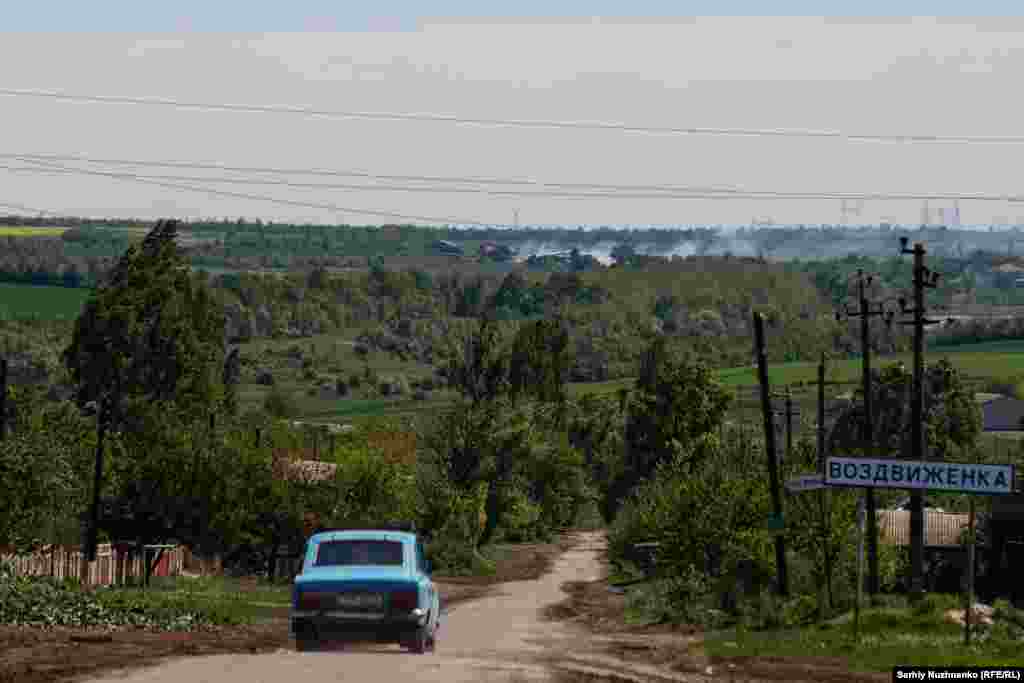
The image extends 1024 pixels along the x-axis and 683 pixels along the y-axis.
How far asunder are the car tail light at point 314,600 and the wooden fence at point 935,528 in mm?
42551

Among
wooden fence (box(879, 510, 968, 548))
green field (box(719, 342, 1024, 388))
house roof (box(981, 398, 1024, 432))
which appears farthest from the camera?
house roof (box(981, 398, 1024, 432))

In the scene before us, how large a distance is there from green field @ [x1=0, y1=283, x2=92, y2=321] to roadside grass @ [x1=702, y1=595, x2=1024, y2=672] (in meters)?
138

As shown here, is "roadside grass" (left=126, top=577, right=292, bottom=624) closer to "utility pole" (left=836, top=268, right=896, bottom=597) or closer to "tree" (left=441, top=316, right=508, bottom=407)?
"utility pole" (left=836, top=268, right=896, bottom=597)

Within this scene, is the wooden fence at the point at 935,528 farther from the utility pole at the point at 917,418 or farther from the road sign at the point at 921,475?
the road sign at the point at 921,475

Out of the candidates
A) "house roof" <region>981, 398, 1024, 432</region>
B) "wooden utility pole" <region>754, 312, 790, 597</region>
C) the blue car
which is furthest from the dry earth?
"house roof" <region>981, 398, 1024, 432</region>

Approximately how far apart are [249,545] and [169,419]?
11375 millimetres

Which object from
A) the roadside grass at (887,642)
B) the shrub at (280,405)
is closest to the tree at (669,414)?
the shrub at (280,405)

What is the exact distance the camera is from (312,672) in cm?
2256

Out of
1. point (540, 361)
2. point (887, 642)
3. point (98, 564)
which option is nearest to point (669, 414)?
point (540, 361)

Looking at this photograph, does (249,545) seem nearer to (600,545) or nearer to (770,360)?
(600,545)

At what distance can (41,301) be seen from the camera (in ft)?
595

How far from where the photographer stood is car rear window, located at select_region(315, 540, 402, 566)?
94.8 ft

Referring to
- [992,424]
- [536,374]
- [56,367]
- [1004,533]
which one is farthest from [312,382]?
[1004,533]

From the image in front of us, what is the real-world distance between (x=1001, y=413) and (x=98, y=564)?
393 ft
